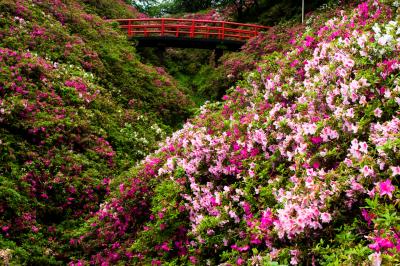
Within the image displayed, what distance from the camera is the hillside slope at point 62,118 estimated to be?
27.1 feet

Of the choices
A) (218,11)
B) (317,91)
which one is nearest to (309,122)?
(317,91)

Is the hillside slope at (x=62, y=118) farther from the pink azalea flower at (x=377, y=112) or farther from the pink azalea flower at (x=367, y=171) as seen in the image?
the pink azalea flower at (x=377, y=112)

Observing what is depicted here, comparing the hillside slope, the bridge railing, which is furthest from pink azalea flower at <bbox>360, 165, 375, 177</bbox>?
the bridge railing

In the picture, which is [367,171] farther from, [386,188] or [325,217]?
[325,217]

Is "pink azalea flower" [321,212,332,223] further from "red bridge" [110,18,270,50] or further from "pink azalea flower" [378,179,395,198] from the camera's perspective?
"red bridge" [110,18,270,50]

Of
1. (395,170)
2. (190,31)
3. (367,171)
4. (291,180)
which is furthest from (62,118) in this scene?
(190,31)

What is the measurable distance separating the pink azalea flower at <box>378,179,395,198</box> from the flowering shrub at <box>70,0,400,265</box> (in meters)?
0.01

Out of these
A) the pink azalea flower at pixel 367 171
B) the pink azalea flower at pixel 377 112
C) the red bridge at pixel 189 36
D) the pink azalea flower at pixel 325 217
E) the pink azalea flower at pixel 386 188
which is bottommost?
the pink azalea flower at pixel 325 217

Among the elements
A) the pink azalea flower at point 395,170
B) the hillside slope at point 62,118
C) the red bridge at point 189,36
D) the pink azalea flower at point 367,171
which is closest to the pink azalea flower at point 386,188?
the pink azalea flower at point 395,170

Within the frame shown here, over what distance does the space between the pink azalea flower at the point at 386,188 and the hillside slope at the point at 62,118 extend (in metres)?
6.33

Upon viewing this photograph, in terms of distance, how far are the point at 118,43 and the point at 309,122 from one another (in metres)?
15.8

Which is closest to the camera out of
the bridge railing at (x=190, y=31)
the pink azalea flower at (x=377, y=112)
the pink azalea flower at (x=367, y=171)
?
the pink azalea flower at (x=367, y=171)

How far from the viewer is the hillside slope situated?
8.27m

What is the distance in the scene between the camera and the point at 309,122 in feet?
17.7
